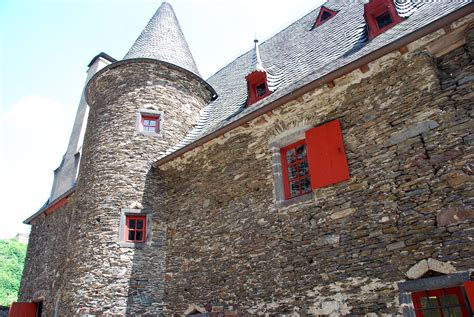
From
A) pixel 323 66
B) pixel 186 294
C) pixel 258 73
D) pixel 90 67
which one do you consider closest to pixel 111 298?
pixel 186 294

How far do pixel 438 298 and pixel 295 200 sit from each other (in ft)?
8.38

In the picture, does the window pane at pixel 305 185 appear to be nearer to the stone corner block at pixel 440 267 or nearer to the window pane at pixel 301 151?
the window pane at pixel 301 151

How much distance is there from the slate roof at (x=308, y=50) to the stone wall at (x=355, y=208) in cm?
66

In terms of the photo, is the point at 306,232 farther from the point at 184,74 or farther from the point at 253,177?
the point at 184,74

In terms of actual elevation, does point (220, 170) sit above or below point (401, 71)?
below

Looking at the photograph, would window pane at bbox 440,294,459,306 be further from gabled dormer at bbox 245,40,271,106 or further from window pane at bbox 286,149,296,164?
gabled dormer at bbox 245,40,271,106

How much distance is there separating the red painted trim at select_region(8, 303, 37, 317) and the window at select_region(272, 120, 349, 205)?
26.7ft

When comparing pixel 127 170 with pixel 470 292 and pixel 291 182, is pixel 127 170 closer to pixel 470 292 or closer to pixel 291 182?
pixel 291 182

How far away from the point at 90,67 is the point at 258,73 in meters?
11.7

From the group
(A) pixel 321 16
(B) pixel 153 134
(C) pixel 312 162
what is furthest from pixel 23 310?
(A) pixel 321 16

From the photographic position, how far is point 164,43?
37.6 ft

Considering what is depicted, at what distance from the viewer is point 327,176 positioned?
6.13 meters

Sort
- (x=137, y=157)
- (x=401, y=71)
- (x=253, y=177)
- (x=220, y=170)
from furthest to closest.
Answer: (x=137, y=157) < (x=220, y=170) < (x=253, y=177) < (x=401, y=71)

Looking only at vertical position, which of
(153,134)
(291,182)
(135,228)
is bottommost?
(135,228)
